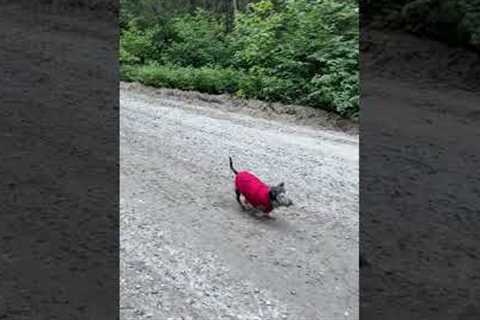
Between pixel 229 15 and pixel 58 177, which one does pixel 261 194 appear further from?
pixel 229 15

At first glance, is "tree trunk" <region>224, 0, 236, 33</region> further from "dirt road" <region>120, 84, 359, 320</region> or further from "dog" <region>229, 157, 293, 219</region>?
"dog" <region>229, 157, 293, 219</region>

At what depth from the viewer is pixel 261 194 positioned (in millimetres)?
3875

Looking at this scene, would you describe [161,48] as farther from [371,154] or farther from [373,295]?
[373,295]

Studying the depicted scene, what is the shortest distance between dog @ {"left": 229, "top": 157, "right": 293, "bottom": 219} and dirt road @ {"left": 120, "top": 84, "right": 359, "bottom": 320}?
15cm

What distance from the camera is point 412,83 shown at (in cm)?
757

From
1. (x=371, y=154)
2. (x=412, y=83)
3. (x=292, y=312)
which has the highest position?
(x=412, y=83)

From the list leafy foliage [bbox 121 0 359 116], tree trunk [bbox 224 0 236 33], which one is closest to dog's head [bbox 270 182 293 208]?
leafy foliage [bbox 121 0 359 116]

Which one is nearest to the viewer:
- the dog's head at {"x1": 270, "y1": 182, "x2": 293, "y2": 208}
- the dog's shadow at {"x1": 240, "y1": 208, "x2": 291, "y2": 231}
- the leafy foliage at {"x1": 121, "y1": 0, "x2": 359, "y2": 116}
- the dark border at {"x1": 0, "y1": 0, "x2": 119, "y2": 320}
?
the dark border at {"x1": 0, "y1": 0, "x2": 119, "y2": 320}

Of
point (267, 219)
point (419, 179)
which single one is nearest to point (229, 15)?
point (419, 179)

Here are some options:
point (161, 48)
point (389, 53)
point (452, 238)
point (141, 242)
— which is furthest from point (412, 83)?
point (161, 48)

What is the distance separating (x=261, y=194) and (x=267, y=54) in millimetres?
6222

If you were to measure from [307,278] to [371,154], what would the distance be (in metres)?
2.25

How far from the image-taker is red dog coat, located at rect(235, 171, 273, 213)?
3.88m

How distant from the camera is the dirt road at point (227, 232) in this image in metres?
3.13
